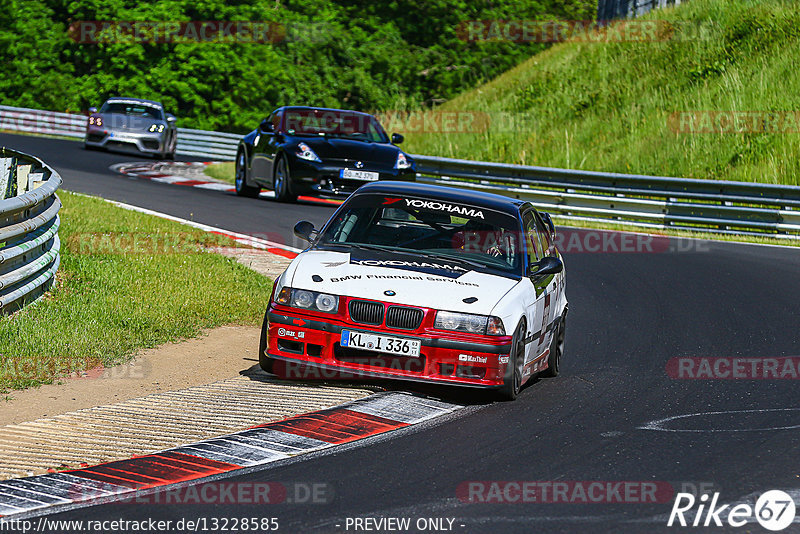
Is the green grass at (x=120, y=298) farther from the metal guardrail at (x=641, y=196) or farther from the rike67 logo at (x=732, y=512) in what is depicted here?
the metal guardrail at (x=641, y=196)

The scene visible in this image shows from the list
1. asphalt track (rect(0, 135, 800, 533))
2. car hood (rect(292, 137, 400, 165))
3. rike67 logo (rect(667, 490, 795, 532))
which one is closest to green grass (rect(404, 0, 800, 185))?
car hood (rect(292, 137, 400, 165))

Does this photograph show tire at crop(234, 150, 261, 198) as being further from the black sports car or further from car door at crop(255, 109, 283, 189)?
car door at crop(255, 109, 283, 189)

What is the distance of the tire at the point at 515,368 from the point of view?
7.68 metres

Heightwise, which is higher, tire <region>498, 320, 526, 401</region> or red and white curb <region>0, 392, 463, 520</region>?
tire <region>498, 320, 526, 401</region>

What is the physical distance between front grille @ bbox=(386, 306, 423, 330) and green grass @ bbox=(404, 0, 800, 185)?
17.1m

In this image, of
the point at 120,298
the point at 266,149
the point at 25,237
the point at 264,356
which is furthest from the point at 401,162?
the point at 264,356

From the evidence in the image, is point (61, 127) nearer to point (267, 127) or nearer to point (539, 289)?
point (267, 127)

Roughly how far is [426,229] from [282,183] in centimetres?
1077

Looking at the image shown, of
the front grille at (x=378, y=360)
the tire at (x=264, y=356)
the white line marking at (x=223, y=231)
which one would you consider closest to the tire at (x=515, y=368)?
the front grille at (x=378, y=360)

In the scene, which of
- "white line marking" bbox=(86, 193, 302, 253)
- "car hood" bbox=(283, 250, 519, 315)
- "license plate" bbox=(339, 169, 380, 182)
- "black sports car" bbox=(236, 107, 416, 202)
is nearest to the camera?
"car hood" bbox=(283, 250, 519, 315)

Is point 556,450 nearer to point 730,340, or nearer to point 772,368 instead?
point 772,368

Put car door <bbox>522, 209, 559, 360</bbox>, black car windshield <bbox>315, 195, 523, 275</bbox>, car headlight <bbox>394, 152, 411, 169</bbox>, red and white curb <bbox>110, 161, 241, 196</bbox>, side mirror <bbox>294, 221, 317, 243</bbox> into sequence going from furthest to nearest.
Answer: red and white curb <bbox>110, 161, 241, 196</bbox>
car headlight <bbox>394, 152, 411, 169</bbox>
side mirror <bbox>294, 221, 317, 243</bbox>
black car windshield <bbox>315, 195, 523, 275</bbox>
car door <bbox>522, 209, 559, 360</bbox>

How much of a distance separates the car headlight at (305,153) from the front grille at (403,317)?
11.2 metres

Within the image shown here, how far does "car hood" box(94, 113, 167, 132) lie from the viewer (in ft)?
94.8
